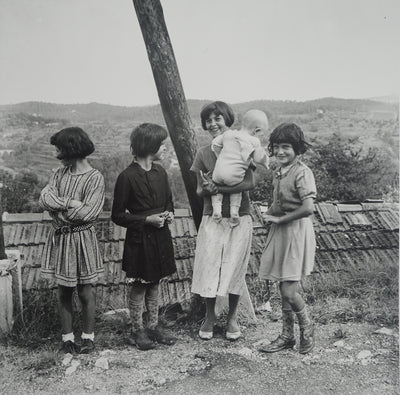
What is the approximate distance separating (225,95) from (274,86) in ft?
1.77

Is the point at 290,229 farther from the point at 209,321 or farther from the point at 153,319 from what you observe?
the point at 153,319

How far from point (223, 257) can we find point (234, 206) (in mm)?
392

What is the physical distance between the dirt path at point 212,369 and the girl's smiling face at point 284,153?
135cm

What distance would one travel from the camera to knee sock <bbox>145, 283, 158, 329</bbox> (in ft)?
10.3

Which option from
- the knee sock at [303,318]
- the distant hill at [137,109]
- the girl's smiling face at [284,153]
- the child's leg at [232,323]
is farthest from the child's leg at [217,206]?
the distant hill at [137,109]

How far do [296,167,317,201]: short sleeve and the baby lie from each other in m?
0.27

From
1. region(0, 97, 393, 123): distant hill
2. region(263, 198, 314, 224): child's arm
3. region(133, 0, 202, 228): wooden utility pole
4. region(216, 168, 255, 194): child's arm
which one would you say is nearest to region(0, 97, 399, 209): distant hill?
region(0, 97, 393, 123): distant hill

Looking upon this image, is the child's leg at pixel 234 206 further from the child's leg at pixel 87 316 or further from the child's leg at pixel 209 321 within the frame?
the child's leg at pixel 87 316

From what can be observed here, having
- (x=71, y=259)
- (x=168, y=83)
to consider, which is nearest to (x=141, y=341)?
(x=71, y=259)

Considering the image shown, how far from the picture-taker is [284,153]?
2.92 m

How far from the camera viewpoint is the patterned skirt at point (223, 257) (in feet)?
10.2

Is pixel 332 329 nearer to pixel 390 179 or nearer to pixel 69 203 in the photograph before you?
pixel 69 203

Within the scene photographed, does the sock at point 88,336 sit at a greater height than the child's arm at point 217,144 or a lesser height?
lesser

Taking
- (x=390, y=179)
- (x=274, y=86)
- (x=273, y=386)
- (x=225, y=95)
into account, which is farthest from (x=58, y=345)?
(x=390, y=179)
